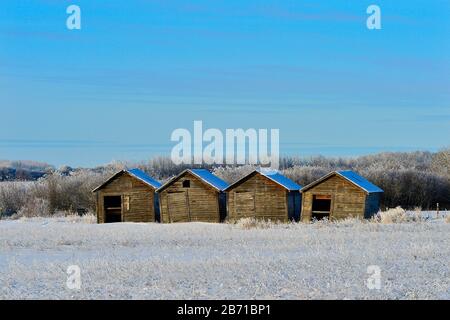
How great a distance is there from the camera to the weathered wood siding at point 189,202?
43.0 m

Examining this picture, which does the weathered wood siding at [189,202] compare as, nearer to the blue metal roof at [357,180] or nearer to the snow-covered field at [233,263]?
the snow-covered field at [233,263]

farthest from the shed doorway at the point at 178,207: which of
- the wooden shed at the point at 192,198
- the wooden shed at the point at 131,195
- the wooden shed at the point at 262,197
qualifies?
the wooden shed at the point at 262,197

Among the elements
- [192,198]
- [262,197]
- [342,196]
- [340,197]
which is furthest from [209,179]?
[342,196]

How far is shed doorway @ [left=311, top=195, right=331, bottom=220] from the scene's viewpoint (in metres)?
41.5

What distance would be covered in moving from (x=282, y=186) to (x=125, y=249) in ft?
51.1

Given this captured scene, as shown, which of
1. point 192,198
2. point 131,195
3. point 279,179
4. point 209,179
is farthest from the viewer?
point 131,195

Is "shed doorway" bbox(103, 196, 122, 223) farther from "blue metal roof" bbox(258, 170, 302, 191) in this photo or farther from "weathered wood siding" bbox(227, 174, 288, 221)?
"blue metal roof" bbox(258, 170, 302, 191)

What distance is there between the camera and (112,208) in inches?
1783

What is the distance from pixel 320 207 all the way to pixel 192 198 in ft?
27.1

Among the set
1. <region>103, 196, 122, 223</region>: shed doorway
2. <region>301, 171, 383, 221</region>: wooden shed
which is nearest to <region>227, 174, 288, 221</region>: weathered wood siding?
<region>301, 171, 383, 221</region>: wooden shed

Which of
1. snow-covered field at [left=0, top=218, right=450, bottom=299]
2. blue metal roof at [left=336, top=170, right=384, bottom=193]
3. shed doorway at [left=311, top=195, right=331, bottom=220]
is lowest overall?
snow-covered field at [left=0, top=218, right=450, bottom=299]

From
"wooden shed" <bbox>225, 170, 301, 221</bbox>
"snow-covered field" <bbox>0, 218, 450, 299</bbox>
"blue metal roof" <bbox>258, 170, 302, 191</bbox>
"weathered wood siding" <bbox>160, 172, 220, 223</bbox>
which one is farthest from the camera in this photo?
"weathered wood siding" <bbox>160, 172, 220, 223</bbox>

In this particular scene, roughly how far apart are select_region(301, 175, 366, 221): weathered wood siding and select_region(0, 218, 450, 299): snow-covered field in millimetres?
4420

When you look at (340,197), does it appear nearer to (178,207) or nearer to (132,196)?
(178,207)
